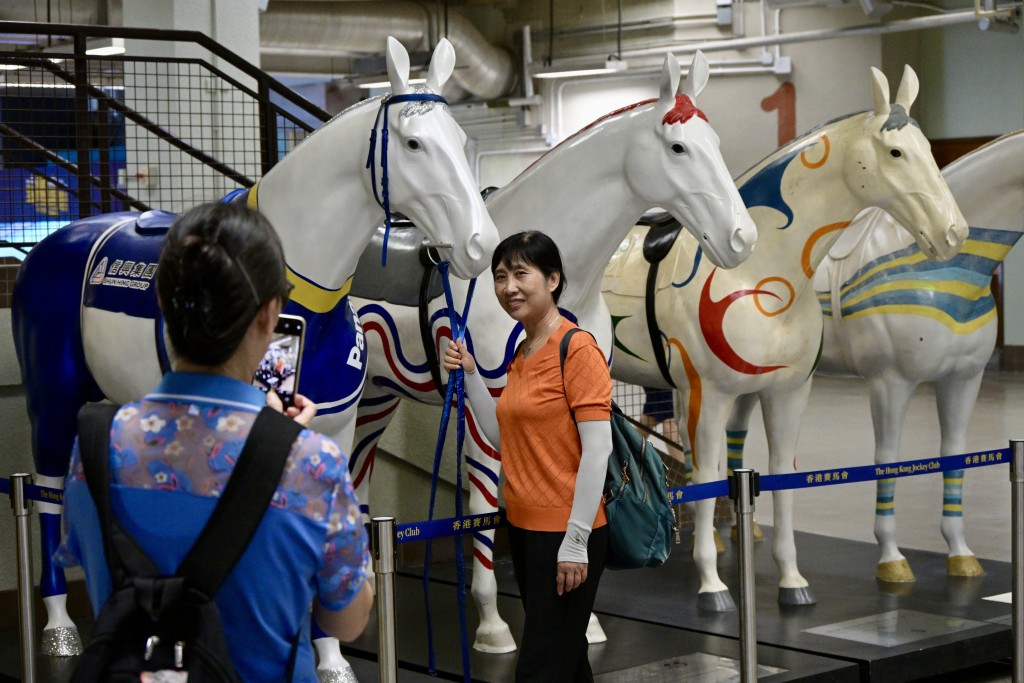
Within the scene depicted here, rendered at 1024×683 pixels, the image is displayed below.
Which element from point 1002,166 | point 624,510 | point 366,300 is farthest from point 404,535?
point 1002,166

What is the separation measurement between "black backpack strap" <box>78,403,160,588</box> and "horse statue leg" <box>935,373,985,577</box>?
14.7ft

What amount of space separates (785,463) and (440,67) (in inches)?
88.2

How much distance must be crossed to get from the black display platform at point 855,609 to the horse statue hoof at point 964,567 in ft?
0.14

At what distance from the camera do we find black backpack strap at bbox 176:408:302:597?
1660 mm

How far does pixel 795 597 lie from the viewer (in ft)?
16.5

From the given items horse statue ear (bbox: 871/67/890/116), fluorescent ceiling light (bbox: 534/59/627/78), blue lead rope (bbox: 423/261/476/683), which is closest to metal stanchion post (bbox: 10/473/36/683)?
blue lead rope (bbox: 423/261/476/683)

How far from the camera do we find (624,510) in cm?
311

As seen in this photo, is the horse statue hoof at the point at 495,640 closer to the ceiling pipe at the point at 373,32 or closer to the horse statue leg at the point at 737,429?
the horse statue leg at the point at 737,429

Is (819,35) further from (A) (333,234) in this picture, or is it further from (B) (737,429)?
(A) (333,234)

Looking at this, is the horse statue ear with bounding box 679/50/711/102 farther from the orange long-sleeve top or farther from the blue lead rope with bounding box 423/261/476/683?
the orange long-sleeve top

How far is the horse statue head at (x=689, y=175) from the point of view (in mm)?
4223

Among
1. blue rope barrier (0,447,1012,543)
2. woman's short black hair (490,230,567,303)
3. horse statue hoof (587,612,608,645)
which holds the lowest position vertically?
horse statue hoof (587,612,608,645)

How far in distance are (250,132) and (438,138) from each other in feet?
15.5

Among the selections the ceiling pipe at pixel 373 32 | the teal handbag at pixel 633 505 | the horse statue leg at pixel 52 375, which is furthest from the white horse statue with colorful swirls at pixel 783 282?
the ceiling pipe at pixel 373 32
